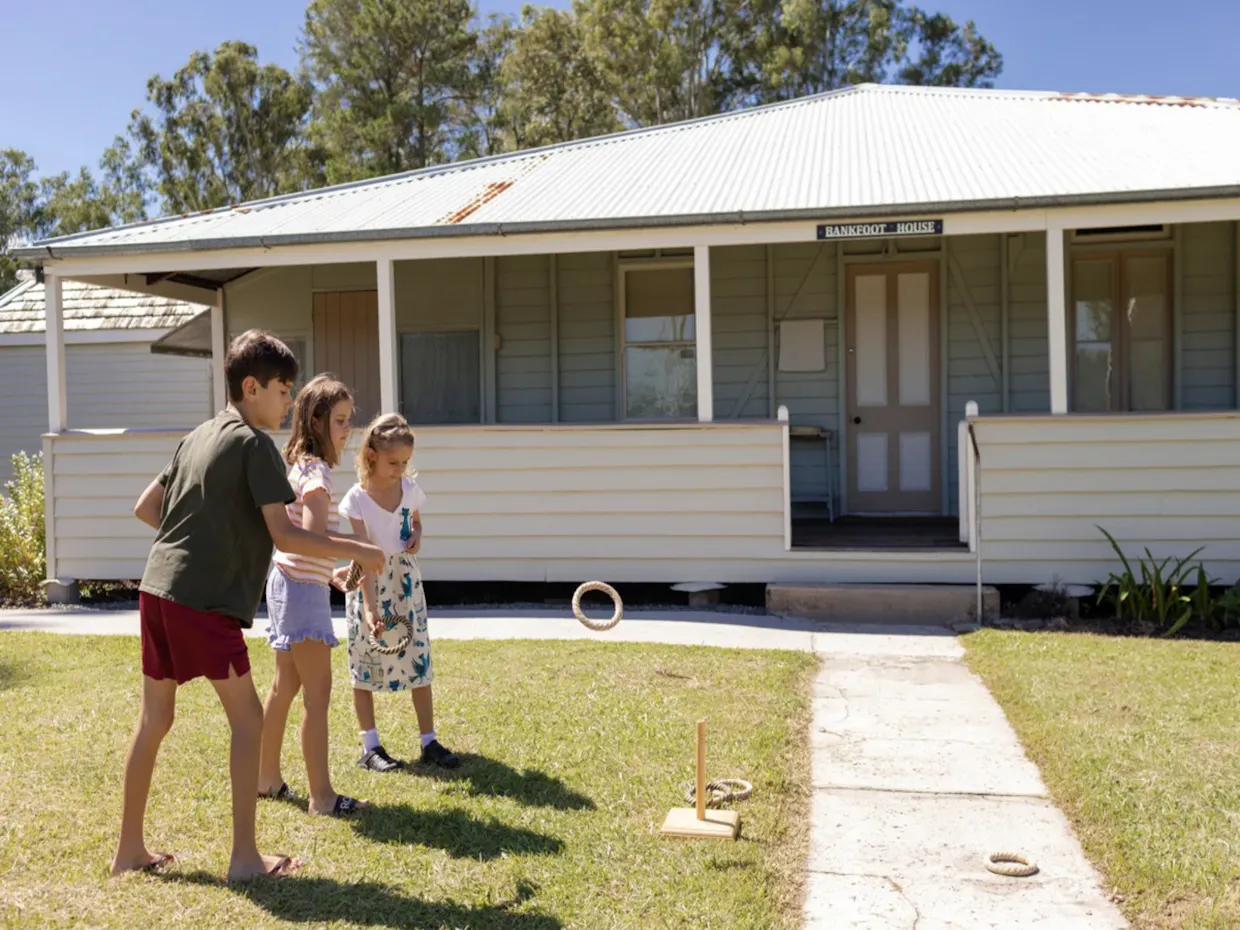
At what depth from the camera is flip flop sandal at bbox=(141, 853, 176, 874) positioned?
379cm

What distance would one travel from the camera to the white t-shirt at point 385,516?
4734mm

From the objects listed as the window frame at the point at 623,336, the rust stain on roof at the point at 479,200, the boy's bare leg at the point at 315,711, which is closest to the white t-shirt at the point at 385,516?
the boy's bare leg at the point at 315,711

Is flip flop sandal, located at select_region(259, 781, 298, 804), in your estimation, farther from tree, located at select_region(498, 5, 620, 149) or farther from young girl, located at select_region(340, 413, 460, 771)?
tree, located at select_region(498, 5, 620, 149)

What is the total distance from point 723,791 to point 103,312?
55.8ft

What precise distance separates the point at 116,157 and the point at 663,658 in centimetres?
3938

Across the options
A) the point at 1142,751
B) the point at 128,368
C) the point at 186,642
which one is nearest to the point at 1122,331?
the point at 1142,751

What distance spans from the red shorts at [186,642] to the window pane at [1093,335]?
30.4 ft

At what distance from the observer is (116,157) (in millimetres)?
40250

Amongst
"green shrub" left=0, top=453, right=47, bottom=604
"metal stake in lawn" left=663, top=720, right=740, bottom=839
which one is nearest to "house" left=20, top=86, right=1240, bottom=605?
"green shrub" left=0, top=453, right=47, bottom=604

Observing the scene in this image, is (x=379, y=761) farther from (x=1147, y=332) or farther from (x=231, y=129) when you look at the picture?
(x=231, y=129)

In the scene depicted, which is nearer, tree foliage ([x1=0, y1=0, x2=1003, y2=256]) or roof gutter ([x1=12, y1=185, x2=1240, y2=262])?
roof gutter ([x1=12, y1=185, x2=1240, y2=262])

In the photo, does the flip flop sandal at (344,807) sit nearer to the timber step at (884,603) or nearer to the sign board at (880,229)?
the timber step at (884,603)

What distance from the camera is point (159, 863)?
3816mm

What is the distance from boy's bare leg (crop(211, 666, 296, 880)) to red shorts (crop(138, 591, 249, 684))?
0.05 metres
